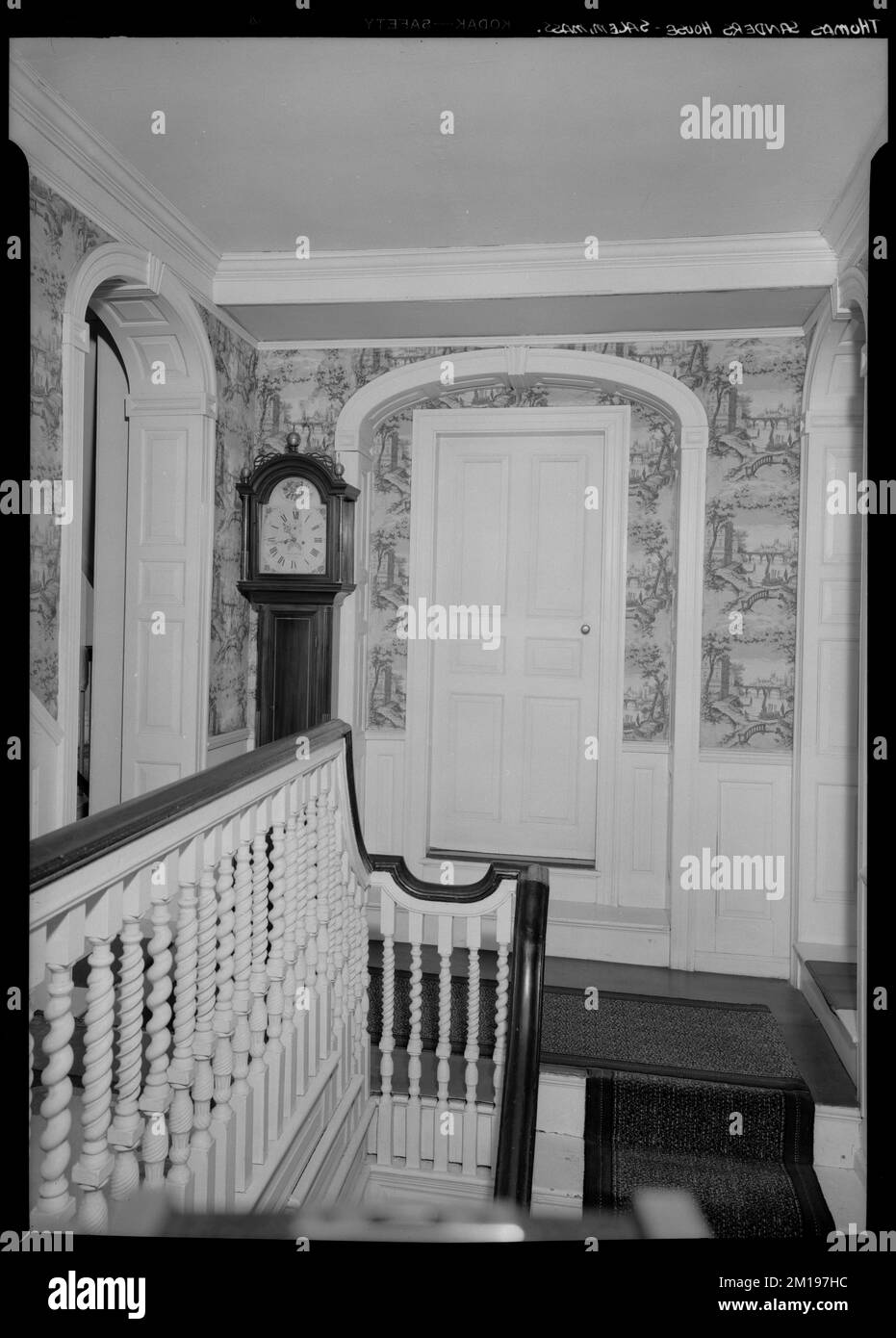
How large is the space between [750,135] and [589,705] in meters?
2.74

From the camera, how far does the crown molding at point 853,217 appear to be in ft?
9.89

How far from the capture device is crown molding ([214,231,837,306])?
12.3 ft

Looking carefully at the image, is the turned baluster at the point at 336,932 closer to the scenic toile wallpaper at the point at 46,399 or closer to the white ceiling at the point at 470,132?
the scenic toile wallpaper at the point at 46,399

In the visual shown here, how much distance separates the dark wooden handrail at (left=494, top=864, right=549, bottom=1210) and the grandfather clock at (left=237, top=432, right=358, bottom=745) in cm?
198

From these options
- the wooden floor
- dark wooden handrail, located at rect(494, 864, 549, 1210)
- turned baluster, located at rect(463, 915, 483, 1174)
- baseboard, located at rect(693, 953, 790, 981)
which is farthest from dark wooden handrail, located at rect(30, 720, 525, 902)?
baseboard, located at rect(693, 953, 790, 981)

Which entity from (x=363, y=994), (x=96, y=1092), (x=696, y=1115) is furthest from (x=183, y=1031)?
(x=696, y=1115)

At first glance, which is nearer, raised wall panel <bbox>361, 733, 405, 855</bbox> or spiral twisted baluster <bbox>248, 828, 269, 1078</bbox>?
spiral twisted baluster <bbox>248, 828, 269, 1078</bbox>

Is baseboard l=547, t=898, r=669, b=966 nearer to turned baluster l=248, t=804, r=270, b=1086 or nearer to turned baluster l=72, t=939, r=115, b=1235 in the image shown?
turned baluster l=248, t=804, r=270, b=1086

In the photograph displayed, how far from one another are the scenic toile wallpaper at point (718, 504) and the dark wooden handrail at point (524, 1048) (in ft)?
6.48

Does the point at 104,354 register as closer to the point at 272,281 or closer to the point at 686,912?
the point at 272,281

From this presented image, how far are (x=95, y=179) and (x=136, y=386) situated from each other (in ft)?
3.51

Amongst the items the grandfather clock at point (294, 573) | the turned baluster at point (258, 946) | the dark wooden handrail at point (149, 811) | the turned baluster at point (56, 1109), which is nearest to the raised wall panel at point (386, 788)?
the grandfather clock at point (294, 573)

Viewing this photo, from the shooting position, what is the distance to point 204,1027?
1.80 metres

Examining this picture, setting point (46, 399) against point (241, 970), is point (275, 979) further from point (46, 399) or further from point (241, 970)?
point (46, 399)
